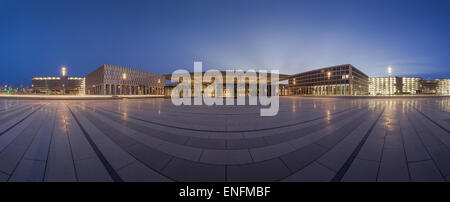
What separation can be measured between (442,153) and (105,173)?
22.9 ft

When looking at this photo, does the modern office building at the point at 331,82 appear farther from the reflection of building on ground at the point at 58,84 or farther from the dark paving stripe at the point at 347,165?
the reflection of building on ground at the point at 58,84

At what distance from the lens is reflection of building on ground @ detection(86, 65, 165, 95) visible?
6481cm

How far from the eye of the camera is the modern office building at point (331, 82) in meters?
63.1

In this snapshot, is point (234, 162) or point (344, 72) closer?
point (234, 162)

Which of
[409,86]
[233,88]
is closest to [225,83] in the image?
[233,88]

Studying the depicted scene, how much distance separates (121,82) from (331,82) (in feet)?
317

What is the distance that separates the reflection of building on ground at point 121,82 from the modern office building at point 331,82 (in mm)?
74378

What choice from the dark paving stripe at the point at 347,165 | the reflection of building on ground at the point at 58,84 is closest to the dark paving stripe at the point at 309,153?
the dark paving stripe at the point at 347,165

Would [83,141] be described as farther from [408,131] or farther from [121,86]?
[121,86]

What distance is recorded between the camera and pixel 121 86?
230 feet

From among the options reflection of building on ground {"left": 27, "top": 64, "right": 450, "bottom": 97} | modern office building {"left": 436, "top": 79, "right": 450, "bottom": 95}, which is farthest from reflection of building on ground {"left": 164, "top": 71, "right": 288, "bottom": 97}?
modern office building {"left": 436, "top": 79, "right": 450, "bottom": 95}

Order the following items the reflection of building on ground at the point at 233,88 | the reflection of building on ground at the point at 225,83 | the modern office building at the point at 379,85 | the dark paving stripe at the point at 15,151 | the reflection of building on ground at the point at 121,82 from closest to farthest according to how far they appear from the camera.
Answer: the dark paving stripe at the point at 15,151 < the reflection of building on ground at the point at 233,88 < the reflection of building on ground at the point at 225,83 < the reflection of building on ground at the point at 121,82 < the modern office building at the point at 379,85
